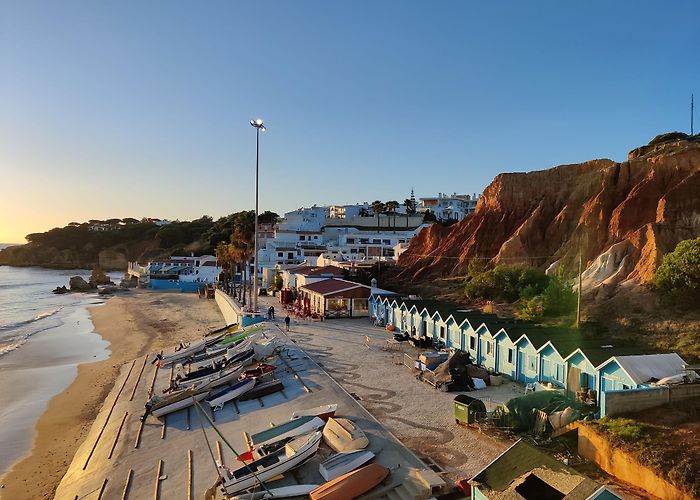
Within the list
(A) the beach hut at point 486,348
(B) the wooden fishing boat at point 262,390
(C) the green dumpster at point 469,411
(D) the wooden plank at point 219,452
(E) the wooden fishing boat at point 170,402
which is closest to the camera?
(D) the wooden plank at point 219,452

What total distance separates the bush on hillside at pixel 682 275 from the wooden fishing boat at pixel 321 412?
22.7 metres

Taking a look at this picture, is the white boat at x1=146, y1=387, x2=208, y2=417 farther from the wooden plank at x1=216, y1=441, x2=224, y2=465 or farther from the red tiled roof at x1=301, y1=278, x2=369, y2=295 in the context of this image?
the red tiled roof at x1=301, y1=278, x2=369, y2=295

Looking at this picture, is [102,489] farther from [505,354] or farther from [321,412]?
[505,354]

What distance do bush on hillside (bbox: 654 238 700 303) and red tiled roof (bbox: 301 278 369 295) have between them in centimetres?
2142

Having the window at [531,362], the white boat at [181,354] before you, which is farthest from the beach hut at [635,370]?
the white boat at [181,354]

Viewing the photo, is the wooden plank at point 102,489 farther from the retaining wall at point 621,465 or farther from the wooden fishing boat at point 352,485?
the retaining wall at point 621,465

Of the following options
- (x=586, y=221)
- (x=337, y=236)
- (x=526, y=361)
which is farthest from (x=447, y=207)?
(x=526, y=361)

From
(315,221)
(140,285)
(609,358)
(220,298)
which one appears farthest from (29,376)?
(315,221)

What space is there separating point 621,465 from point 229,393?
15156 mm

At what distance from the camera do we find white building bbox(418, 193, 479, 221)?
13400 centimetres

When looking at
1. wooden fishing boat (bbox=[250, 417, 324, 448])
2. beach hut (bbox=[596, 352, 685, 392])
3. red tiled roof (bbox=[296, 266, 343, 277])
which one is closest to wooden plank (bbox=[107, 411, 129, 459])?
wooden fishing boat (bbox=[250, 417, 324, 448])

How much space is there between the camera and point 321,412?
695 inches

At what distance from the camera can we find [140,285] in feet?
303

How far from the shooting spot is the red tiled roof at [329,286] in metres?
41.4
